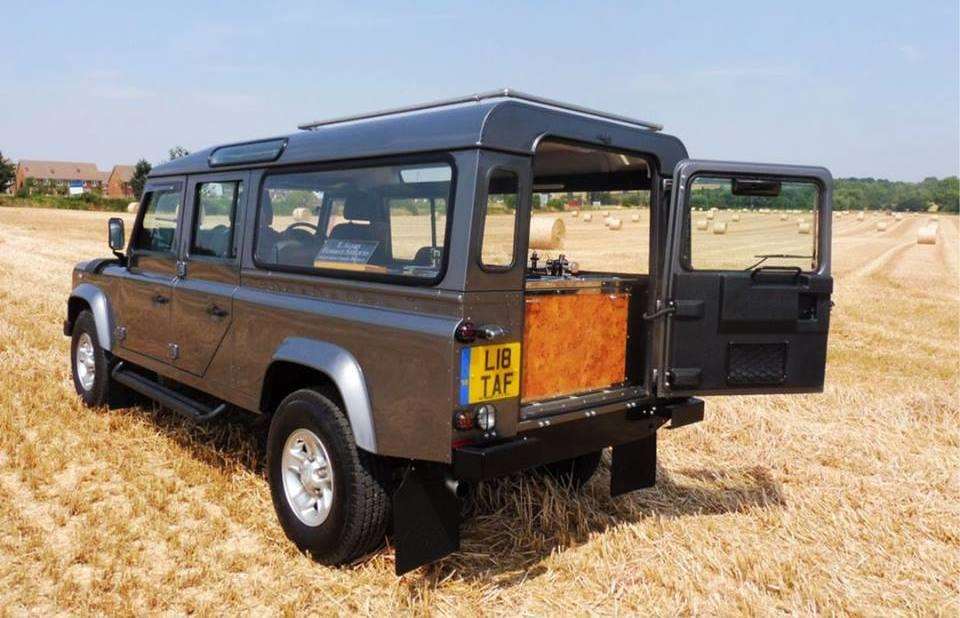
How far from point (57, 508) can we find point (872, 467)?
4.84m

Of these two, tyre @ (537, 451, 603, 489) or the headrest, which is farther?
tyre @ (537, 451, 603, 489)

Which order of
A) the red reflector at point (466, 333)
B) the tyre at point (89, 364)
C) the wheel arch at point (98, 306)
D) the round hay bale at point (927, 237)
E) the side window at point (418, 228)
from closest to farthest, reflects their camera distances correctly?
the red reflector at point (466, 333) < the side window at point (418, 228) < the wheel arch at point (98, 306) < the tyre at point (89, 364) < the round hay bale at point (927, 237)

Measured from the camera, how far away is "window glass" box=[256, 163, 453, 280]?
3475mm

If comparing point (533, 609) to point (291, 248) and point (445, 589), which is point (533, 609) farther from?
point (291, 248)

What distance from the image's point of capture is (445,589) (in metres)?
3.57

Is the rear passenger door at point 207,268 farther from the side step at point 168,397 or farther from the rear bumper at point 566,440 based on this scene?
the rear bumper at point 566,440

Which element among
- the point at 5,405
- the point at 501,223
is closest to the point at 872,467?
the point at 501,223

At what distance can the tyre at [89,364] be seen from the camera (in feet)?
19.5

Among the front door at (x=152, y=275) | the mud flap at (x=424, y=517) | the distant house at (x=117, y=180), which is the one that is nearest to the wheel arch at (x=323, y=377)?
the mud flap at (x=424, y=517)

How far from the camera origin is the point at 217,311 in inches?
178

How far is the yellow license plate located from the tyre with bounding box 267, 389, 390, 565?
2.15 ft

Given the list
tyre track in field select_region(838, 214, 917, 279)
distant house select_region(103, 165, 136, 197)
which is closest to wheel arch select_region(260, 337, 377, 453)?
tyre track in field select_region(838, 214, 917, 279)

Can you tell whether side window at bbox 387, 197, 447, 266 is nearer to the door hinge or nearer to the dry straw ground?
the door hinge

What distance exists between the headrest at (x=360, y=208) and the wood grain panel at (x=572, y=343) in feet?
2.86
